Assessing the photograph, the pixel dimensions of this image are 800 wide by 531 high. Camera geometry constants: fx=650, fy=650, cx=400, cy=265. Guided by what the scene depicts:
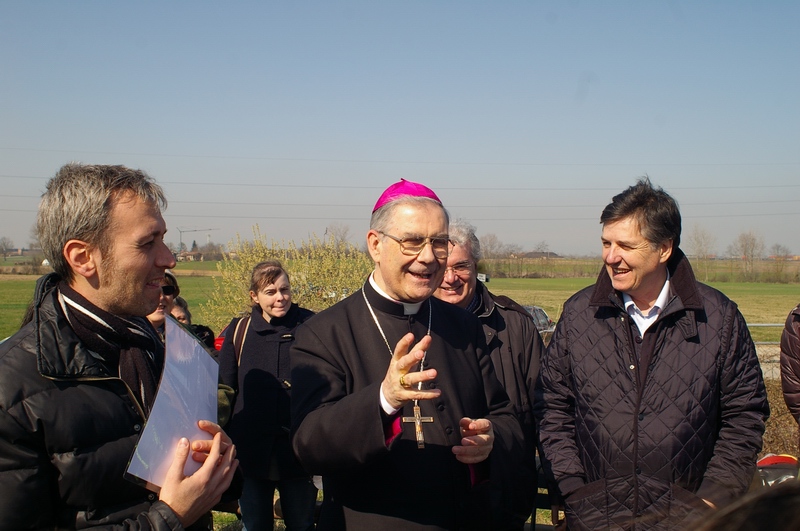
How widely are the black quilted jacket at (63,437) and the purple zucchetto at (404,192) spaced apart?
1317mm

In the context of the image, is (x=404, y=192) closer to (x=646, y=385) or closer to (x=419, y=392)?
(x=419, y=392)

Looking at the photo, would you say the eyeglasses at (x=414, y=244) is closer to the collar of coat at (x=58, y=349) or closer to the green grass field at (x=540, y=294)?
the collar of coat at (x=58, y=349)

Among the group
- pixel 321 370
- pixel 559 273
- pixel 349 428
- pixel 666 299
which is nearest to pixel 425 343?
pixel 349 428

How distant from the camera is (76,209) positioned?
2086 millimetres

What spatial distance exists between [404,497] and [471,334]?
2.78 feet

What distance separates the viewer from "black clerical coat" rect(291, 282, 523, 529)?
7.49 ft

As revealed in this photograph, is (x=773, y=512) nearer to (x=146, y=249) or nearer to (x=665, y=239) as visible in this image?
(x=146, y=249)

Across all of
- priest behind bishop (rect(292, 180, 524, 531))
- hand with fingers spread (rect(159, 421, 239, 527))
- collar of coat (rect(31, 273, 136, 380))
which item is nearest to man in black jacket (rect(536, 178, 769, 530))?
priest behind bishop (rect(292, 180, 524, 531))

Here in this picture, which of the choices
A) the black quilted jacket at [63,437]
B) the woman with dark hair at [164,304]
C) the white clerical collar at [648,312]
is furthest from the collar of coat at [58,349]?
the woman with dark hair at [164,304]

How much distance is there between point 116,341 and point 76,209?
1.46 feet

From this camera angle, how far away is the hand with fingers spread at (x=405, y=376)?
6.62 feet

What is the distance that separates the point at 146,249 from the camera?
86.8 inches

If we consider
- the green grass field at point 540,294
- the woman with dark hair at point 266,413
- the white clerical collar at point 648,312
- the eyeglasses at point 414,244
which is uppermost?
the eyeglasses at point 414,244

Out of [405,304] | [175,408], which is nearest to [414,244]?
[405,304]
